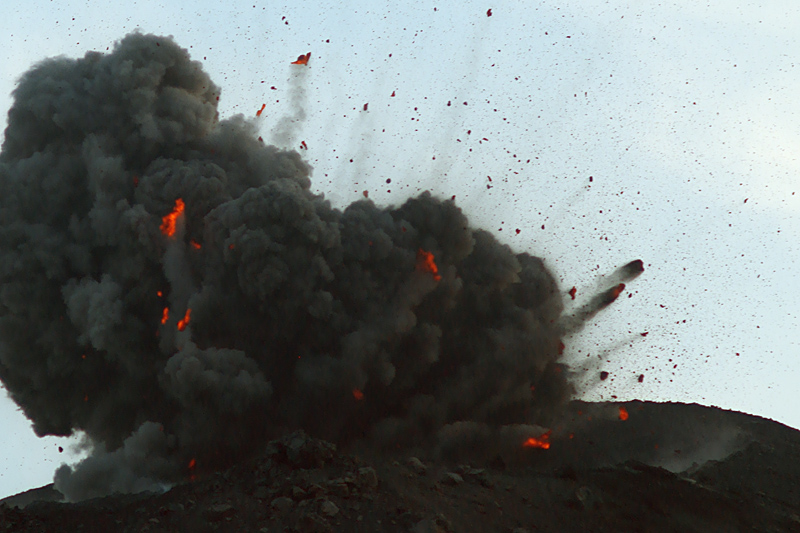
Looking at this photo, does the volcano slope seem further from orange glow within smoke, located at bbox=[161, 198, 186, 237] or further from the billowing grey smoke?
orange glow within smoke, located at bbox=[161, 198, 186, 237]

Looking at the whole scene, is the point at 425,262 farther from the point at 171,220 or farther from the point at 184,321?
the point at 171,220

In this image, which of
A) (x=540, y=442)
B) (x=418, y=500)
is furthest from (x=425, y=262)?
(x=418, y=500)

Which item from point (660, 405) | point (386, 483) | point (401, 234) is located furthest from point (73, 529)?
point (660, 405)

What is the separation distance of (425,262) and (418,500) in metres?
16.3

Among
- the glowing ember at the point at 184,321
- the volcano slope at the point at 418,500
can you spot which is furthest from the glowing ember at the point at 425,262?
the glowing ember at the point at 184,321

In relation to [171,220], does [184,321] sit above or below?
below

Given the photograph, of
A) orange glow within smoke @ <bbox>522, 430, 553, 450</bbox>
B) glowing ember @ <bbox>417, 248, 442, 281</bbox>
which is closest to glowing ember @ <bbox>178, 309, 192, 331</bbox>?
glowing ember @ <bbox>417, 248, 442, 281</bbox>

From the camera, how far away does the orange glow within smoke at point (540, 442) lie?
37.1 m

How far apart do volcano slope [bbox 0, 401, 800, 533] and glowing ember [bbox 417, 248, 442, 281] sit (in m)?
9.85

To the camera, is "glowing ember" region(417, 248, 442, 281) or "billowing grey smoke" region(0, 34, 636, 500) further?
"glowing ember" region(417, 248, 442, 281)

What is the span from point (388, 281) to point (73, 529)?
1895 cm

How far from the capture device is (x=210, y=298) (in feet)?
116

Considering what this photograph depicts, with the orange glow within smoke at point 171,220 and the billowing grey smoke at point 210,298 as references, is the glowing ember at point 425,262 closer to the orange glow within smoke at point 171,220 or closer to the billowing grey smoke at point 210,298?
the billowing grey smoke at point 210,298

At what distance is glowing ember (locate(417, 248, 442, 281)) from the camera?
38.2 m
